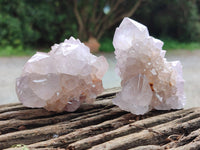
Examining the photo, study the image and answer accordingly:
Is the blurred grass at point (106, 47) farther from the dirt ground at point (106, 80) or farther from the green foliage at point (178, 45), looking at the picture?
the dirt ground at point (106, 80)

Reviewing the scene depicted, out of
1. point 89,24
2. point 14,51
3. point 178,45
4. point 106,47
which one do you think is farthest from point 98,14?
point 14,51

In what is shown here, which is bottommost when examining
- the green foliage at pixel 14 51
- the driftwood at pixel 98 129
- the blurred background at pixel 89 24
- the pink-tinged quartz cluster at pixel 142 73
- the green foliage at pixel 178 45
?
the driftwood at pixel 98 129

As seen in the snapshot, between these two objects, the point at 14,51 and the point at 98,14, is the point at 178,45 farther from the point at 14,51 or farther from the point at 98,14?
the point at 14,51

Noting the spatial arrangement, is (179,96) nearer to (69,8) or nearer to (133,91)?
(133,91)

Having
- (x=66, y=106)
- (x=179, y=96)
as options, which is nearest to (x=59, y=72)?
(x=66, y=106)

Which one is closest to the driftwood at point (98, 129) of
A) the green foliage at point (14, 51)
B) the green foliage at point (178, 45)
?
→ the green foliage at point (14, 51)

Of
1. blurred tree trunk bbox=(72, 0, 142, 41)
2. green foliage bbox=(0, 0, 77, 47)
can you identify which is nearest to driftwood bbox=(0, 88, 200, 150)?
green foliage bbox=(0, 0, 77, 47)
